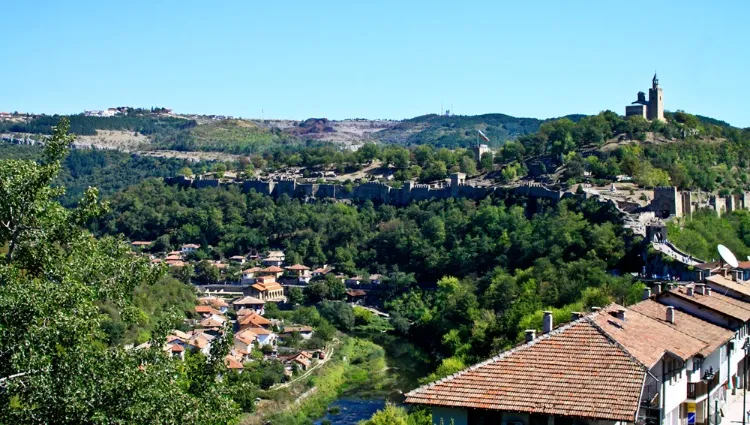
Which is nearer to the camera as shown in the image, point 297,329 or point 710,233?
point 710,233

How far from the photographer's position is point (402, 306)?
44125 millimetres

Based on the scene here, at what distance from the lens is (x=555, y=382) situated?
9547 mm

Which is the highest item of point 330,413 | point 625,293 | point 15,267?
point 15,267

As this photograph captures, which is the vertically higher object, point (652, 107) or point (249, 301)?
point (652, 107)

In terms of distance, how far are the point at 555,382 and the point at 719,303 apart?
8388 mm

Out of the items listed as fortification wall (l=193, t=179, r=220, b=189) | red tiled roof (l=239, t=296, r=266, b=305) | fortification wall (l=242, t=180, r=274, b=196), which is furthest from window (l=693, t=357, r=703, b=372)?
fortification wall (l=193, t=179, r=220, b=189)

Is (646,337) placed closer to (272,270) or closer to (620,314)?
(620,314)

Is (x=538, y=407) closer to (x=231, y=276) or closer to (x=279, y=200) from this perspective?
(x=231, y=276)

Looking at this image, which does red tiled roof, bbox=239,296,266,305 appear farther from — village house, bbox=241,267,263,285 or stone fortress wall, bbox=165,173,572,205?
stone fortress wall, bbox=165,173,572,205

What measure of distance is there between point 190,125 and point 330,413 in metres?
110

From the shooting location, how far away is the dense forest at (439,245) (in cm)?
3115

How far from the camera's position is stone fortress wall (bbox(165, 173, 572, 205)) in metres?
54.5

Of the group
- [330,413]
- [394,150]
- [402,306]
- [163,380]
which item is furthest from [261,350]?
[394,150]

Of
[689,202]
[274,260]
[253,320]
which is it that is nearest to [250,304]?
[253,320]
